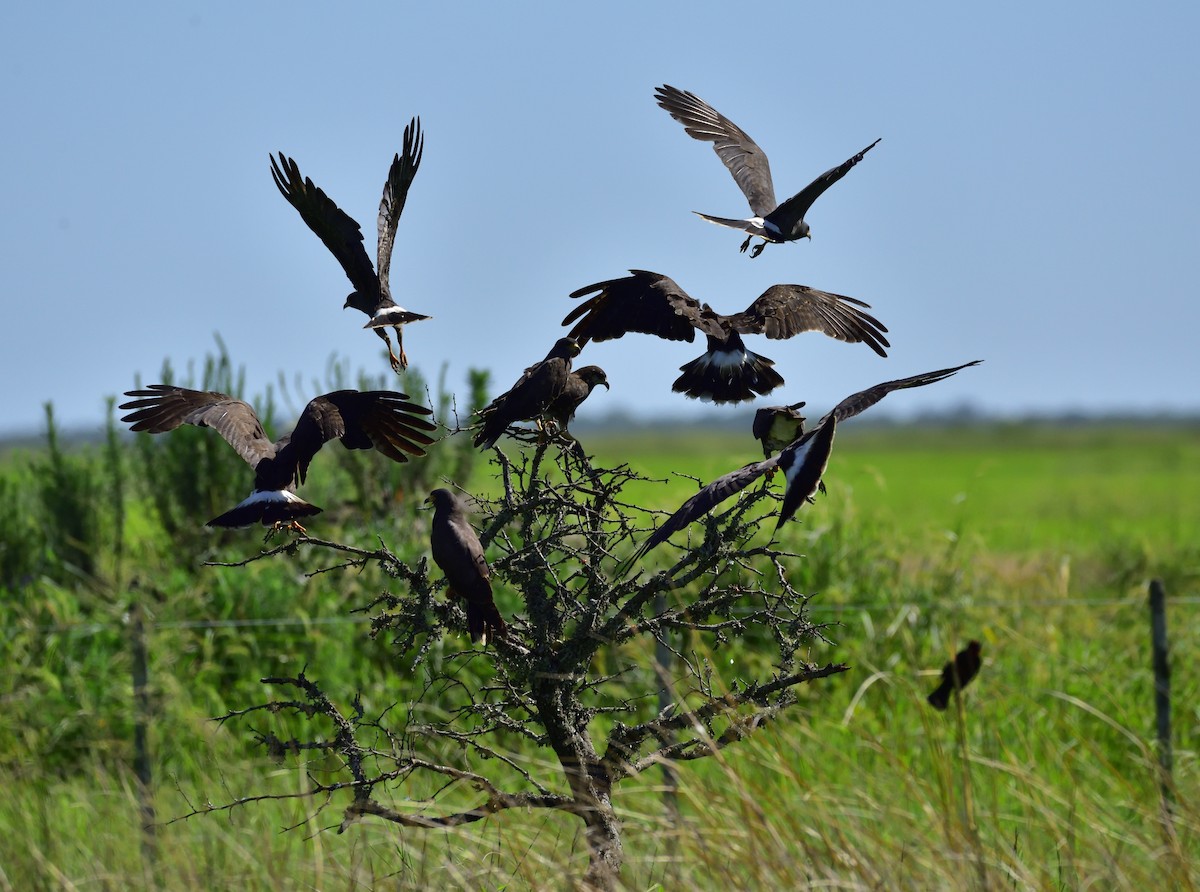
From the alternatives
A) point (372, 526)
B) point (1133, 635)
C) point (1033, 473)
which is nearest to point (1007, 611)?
point (1133, 635)

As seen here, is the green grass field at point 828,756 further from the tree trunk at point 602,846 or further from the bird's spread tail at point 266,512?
the bird's spread tail at point 266,512

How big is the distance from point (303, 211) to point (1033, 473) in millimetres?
45778

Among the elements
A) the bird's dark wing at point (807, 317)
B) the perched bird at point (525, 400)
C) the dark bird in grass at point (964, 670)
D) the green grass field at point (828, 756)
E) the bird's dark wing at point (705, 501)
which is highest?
the bird's dark wing at point (807, 317)

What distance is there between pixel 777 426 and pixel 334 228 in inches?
61.7

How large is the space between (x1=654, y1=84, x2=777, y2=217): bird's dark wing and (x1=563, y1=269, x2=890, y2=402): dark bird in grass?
1524mm

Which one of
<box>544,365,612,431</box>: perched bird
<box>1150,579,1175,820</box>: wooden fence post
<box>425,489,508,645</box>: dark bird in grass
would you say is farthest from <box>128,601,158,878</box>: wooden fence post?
<box>1150,579,1175,820</box>: wooden fence post

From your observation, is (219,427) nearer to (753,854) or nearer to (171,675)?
(753,854)

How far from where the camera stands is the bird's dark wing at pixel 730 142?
18.2 feet

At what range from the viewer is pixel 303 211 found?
386 cm

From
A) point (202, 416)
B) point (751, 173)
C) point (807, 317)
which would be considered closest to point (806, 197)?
point (807, 317)

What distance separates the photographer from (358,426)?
10.7ft

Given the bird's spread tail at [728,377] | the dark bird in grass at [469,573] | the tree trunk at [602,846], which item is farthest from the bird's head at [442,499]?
the bird's spread tail at [728,377]

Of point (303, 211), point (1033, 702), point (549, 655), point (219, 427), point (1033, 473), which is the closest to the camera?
point (549, 655)

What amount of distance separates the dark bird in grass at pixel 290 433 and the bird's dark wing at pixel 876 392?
0.89 metres
